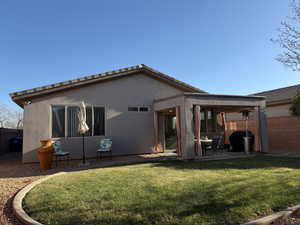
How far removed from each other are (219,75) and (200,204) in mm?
14085

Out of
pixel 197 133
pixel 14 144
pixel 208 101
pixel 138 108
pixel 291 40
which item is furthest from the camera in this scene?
pixel 14 144

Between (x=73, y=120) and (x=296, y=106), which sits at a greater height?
(x=296, y=106)

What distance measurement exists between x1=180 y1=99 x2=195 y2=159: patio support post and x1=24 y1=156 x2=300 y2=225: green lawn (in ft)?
9.18

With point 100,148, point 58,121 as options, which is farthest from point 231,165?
point 58,121

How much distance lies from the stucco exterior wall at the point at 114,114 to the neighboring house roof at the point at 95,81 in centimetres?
31

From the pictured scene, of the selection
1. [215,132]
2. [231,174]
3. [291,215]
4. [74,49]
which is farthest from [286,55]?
[74,49]

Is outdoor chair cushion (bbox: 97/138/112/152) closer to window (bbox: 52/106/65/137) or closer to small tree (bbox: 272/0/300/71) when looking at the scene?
window (bbox: 52/106/65/137)

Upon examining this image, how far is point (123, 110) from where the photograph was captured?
11555 mm

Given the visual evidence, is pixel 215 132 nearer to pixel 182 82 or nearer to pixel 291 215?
pixel 182 82

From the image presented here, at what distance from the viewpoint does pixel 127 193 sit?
15.0 feet

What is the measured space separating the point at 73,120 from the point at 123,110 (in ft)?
8.97

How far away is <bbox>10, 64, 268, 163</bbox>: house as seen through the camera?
9.53m

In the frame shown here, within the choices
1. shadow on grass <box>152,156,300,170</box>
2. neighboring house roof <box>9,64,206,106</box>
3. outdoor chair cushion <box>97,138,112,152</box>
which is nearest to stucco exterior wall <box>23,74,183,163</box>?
neighboring house roof <box>9,64,206,106</box>

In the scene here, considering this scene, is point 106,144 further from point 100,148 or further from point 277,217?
point 277,217
